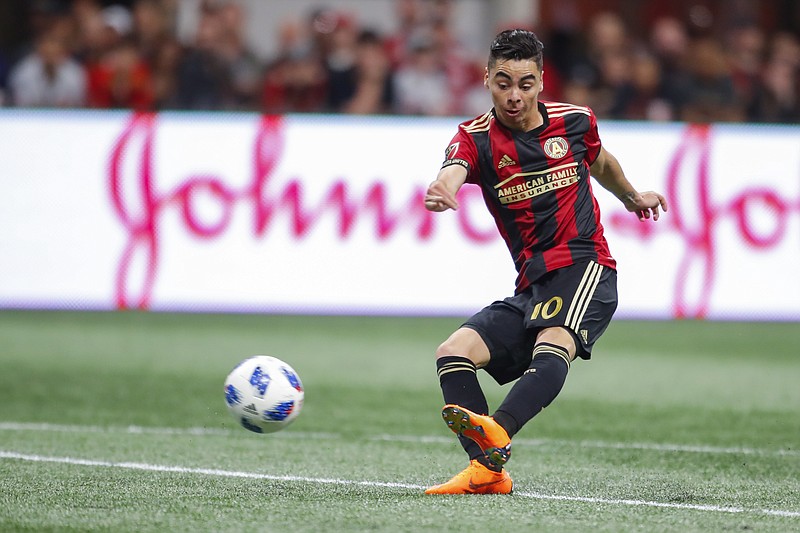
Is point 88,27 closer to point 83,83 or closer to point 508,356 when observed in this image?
point 83,83

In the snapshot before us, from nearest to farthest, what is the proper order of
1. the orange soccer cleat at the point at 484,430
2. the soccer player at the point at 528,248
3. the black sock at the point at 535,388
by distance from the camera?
A: the orange soccer cleat at the point at 484,430
the black sock at the point at 535,388
the soccer player at the point at 528,248

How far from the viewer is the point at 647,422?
760cm

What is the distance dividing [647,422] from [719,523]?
3080 millimetres

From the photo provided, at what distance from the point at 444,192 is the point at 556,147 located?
69 centimetres

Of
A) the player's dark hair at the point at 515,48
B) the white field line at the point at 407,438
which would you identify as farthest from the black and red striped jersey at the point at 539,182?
the white field line at the point at 407,438

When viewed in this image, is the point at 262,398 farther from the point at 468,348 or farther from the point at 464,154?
the point at 464,154

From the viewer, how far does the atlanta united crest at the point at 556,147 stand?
5.26 metres

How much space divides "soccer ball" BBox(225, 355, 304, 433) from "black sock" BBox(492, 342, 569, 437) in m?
0.96

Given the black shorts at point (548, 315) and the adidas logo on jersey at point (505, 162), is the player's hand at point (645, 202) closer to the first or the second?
the black shorts at point (548, 315)

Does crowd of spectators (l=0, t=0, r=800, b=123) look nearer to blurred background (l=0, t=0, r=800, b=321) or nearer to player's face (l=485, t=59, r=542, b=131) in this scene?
blurred background (l=0, t=0, r=800, b=321)

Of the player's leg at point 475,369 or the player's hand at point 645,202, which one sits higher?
the player's hand at point 645,202

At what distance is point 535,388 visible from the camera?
16.4ft

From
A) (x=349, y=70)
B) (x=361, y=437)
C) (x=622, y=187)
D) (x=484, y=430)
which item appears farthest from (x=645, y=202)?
(x=349, y=70)

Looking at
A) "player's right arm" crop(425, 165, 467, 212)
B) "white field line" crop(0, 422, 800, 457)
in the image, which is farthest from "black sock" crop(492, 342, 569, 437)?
"white field line" crop(0, 422, 800, 457)
